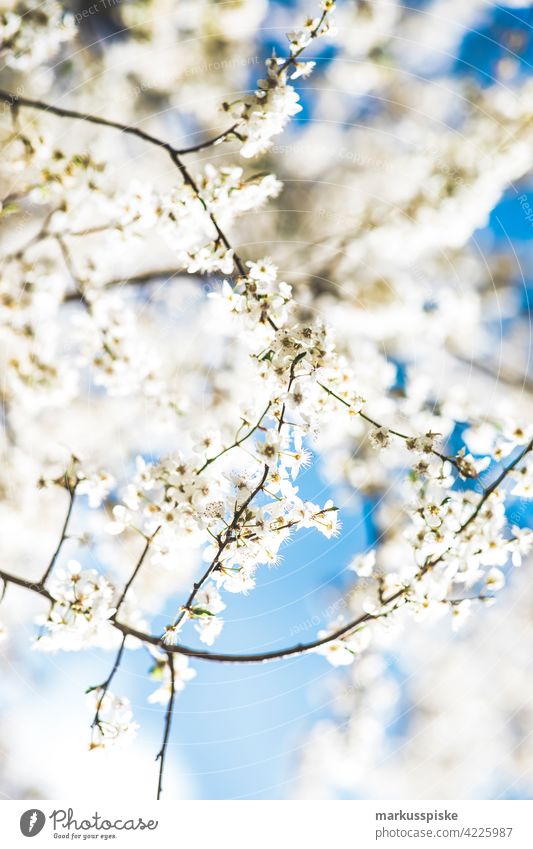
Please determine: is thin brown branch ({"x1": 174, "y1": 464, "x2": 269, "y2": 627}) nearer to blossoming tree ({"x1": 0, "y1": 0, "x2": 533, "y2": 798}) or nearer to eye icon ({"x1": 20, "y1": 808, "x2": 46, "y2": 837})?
blossoming tree ({"x1": 0, "y1": 0, "x2": 533, "y2": 798})

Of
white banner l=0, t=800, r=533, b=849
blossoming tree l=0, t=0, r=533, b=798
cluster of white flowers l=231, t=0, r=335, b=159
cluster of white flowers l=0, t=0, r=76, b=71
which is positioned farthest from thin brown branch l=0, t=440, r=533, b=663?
cluster of white flowers l=0, t=0, r=76, b=71

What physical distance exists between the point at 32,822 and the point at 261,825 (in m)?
0.69

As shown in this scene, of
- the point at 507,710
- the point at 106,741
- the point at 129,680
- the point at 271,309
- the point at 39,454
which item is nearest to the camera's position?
the point at 271,309

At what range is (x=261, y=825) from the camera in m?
1.49

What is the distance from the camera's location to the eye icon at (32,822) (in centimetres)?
144

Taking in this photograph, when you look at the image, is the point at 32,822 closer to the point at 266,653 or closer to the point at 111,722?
the point at 111,722

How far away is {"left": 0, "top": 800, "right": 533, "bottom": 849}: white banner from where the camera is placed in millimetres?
1443

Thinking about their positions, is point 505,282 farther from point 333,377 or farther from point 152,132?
point 152,132

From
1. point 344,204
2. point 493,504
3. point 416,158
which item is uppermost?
point 416,158

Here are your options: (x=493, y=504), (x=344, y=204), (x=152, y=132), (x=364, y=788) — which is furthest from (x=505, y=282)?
(x=364, y=788)

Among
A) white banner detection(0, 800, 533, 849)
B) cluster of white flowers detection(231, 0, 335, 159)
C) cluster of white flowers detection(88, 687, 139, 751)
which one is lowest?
white banner detection(0, 800, 533, 849)

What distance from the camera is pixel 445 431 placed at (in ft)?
6.68

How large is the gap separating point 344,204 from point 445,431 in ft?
3.43

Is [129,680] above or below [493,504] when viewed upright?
below
